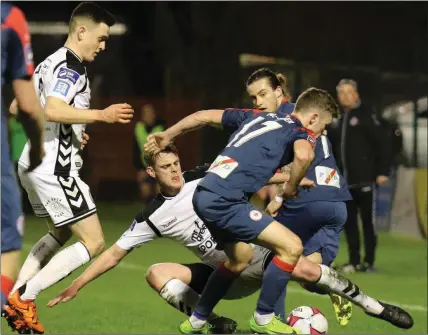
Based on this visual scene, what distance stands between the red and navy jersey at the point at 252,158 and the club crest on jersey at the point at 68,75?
3.95 ft

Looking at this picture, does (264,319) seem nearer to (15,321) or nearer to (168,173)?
(168,173)

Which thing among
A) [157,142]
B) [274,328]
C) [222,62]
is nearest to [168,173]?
[157,142]

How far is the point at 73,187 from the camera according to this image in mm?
8664

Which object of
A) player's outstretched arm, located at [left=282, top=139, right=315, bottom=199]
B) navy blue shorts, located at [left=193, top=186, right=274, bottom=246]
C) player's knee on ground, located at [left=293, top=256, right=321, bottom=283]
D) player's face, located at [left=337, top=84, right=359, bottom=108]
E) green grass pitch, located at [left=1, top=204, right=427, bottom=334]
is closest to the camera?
player's outstretched arm, located at [left=282, top=139, right=315, bottom=199]

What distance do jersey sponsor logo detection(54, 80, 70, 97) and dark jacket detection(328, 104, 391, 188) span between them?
648 cm

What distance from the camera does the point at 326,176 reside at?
9.36 m

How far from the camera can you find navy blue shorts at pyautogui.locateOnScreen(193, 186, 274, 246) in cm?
784

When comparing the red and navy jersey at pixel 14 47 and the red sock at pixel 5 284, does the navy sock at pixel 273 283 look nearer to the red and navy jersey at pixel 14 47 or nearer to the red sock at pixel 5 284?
the red sock at pixel 5 284

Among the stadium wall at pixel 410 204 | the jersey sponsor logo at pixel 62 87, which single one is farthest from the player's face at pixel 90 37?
the stadium wall at pixel 410 204

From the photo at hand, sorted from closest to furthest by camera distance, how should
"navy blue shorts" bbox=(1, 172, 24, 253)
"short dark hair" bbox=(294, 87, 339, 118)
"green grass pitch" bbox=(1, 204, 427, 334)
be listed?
1. "navy blue shorts" bbox=(1, 172, 24, 253)
2. "short dark hair" bbox=(294, 87, 339, 118)
3. "green grass pitch" bbox=(1, 204, 427, 334)

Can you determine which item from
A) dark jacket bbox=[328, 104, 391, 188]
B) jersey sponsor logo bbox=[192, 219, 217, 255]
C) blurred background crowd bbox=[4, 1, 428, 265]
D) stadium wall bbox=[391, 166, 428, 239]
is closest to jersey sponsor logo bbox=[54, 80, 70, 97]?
jersey sponsor logo bbox=[192, 219, 217, 255]

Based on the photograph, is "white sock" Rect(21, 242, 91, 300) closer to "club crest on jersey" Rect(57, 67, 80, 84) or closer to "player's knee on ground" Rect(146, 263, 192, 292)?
"player's knee on ground" Rect(146, 263, 192, 292)

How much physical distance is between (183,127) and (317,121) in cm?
96

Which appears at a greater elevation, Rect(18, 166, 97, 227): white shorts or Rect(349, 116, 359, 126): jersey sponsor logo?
Rect(18, 166, 97, 227): white shorts
